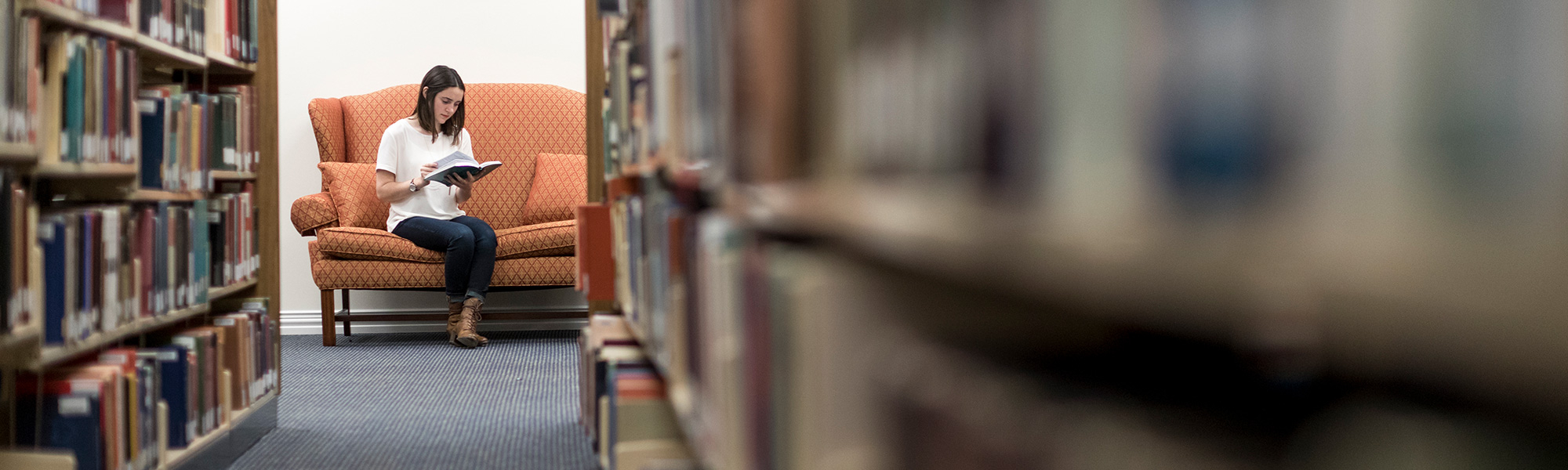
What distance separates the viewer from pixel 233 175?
87.7 inches

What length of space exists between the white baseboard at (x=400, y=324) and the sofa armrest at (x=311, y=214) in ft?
1.52

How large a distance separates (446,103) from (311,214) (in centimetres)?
69

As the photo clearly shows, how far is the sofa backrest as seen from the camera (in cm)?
→ 419

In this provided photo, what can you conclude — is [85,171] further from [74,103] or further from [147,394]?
[147,394]

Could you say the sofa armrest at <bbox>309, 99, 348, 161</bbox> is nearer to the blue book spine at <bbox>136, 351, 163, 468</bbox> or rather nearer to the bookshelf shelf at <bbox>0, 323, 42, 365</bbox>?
the blue book spine at <bbox>136, 351, 163, 468</bbox>

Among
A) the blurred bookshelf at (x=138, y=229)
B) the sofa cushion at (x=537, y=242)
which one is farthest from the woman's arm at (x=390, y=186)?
the blurred bookshelf at (x=138, y=229)

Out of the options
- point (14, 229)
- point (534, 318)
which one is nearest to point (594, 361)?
point (14, 229)

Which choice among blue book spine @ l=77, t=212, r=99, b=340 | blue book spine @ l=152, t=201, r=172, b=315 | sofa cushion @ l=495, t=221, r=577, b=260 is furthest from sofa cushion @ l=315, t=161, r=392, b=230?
blue book spine @ l=77, t=212, r=99, b=340

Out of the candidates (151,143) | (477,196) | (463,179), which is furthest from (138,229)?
(477,196)

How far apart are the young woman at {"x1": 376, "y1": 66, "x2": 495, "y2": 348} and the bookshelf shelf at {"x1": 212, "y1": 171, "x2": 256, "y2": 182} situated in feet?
3.81

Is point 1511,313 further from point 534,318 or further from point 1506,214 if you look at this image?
point 534,318

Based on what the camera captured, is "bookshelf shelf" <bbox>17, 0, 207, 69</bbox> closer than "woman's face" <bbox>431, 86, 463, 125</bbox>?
Yes

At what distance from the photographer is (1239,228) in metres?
0.25

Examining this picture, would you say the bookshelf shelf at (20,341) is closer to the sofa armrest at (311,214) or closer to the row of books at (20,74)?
the row of books at (20,74)
